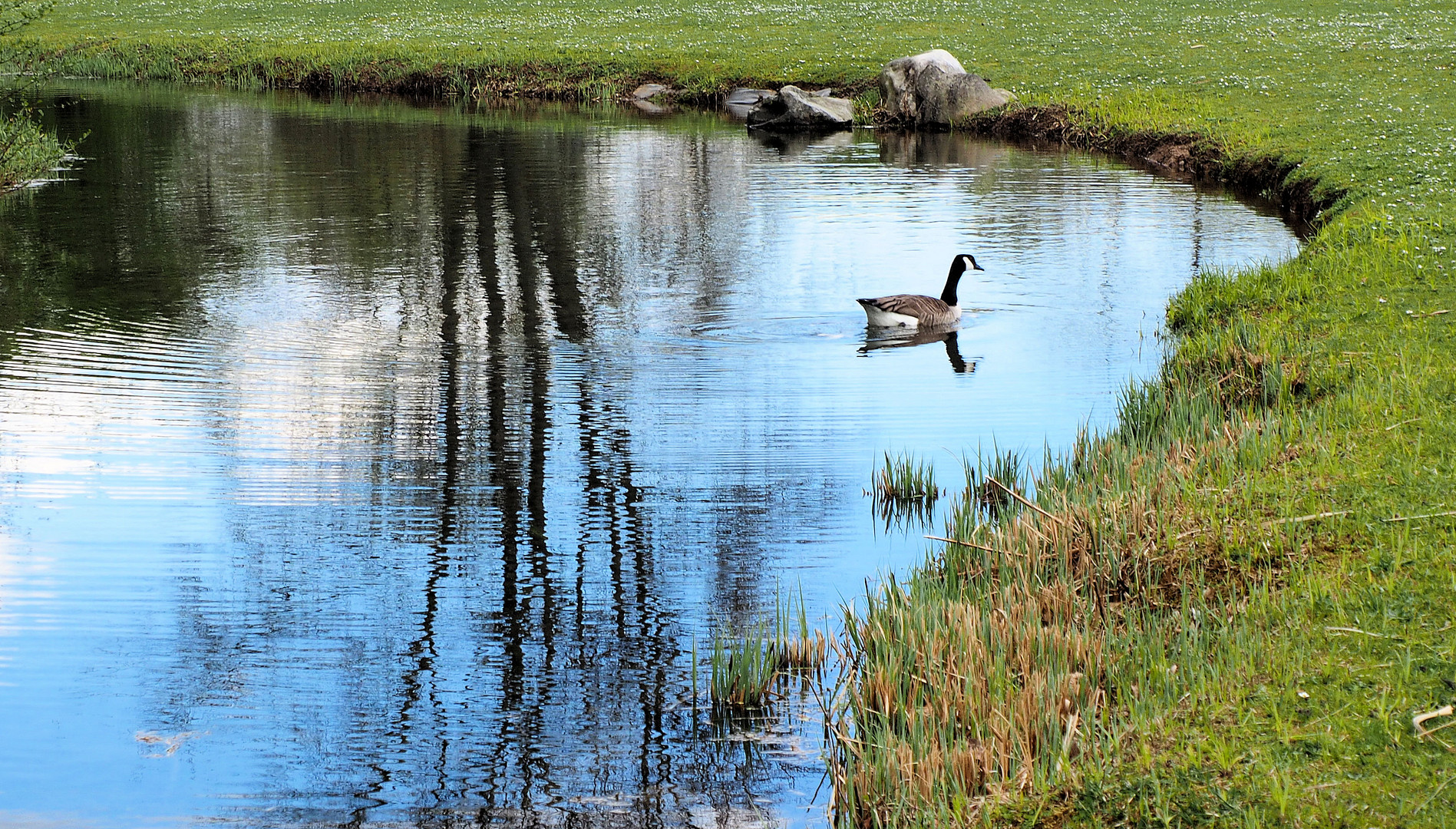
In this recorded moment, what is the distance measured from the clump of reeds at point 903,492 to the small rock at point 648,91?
36.4 metres

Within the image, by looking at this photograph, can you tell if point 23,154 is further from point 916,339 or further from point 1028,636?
point 1028,636

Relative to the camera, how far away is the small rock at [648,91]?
46.1 metres

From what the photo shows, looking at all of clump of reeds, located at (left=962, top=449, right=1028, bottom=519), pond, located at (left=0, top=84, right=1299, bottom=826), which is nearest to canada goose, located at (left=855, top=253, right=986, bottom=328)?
pond, located at (left=0, top=84, right=1299, bottom=826)

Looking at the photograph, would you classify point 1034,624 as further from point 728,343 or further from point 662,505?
point 728,343

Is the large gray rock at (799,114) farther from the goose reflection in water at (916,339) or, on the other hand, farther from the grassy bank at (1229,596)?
the goose reflection in water at (916,339)

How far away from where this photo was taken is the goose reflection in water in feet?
55.3

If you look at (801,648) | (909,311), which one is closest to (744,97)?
(909,311)

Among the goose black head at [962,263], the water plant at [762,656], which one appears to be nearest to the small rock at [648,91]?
the goose black head at [962,263]

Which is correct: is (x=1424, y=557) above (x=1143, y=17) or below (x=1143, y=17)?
below

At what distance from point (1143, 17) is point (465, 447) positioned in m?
45.8

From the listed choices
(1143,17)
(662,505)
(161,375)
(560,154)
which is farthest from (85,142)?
(1143,17)

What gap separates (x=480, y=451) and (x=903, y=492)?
12.5 ft

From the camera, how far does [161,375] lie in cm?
1488

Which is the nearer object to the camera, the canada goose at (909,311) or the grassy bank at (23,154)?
the canada goose at (909,311)
